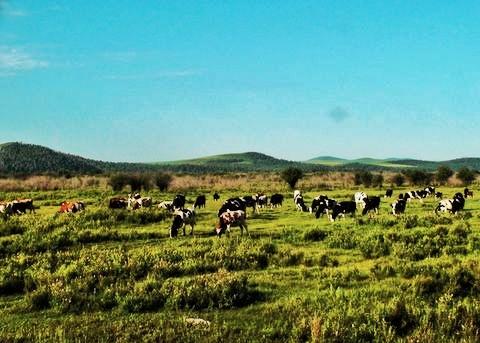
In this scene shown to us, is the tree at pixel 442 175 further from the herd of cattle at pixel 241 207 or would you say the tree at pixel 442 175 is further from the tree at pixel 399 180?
the herd of cattle at pixel 241 207

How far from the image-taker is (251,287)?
14602mm

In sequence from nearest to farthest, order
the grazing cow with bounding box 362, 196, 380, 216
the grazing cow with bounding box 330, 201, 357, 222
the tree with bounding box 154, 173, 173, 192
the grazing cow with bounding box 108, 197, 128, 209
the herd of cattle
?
1. the herd of cattle
2. the grazing cow with bounding box 330, 201, 357, 222
3. the grazing cow with bounding box 362, 196, 380, 216
4. the grazing cow with bounding box 108, 197, 128, 209
5. the tree with bounding box 154, 173, 173, 192

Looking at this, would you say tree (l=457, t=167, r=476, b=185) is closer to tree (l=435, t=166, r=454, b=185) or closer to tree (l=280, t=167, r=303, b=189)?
tree (l=435, t=166, r=454, b=185)

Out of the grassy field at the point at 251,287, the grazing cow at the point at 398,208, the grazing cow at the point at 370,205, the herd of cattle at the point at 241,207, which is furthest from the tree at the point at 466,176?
the grassy field at the point at 251,287

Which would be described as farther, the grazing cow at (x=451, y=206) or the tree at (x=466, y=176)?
the tree at (x=466, y=176)

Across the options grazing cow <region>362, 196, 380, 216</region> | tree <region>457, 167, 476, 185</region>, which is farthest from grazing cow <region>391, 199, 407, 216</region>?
tree <region>457, 167, 476, 185</region>

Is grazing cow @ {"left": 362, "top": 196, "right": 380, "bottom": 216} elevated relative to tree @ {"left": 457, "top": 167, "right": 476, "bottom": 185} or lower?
lower

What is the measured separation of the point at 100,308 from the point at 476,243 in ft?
50.3

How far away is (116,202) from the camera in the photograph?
132ft

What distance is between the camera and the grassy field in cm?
1076

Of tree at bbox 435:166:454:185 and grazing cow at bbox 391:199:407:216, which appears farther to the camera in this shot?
tree at bbox 435:166:454:185

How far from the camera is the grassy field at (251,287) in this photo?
35.3 ft

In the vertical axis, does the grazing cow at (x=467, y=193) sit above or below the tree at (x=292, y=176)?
below

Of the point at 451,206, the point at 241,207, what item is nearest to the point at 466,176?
the point at 451,206
